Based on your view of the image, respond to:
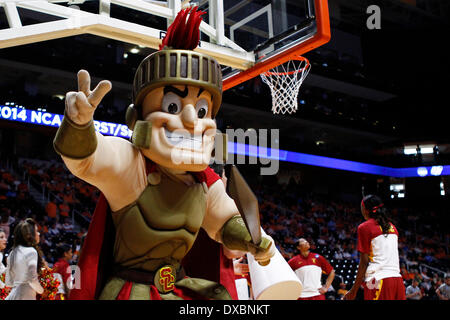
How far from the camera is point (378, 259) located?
470 cm

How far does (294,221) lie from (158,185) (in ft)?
46.4

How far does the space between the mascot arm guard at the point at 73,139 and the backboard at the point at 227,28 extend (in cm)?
196

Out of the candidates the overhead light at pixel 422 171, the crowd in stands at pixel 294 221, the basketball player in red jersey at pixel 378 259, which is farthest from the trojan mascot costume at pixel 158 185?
the overhead light at pixel 422 171

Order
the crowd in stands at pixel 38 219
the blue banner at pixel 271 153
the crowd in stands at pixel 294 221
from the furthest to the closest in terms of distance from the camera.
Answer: the blue banner at pixel 271 153, the crowd in stands at pixel 294 221, the crowd in stands at pixel 38 219

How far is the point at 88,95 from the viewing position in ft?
7.08

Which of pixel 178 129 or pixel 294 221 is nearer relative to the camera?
pixel 178 129

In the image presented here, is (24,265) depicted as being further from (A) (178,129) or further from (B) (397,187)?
(B) (397,187)

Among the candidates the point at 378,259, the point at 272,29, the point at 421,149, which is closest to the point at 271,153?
the point at 421,149

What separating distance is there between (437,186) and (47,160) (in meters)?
15.8

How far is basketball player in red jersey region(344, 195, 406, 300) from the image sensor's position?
182 inches

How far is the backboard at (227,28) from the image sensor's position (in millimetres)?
3920

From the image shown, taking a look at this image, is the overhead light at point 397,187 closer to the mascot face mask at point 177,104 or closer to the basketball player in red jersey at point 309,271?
the basketball player in red jersey at point 309,271

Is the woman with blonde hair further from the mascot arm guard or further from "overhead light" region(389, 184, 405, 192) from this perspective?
"overhead light" region(389, 184, 405, 192)

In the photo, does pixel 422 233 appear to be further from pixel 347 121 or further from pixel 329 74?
pixel 329 74
